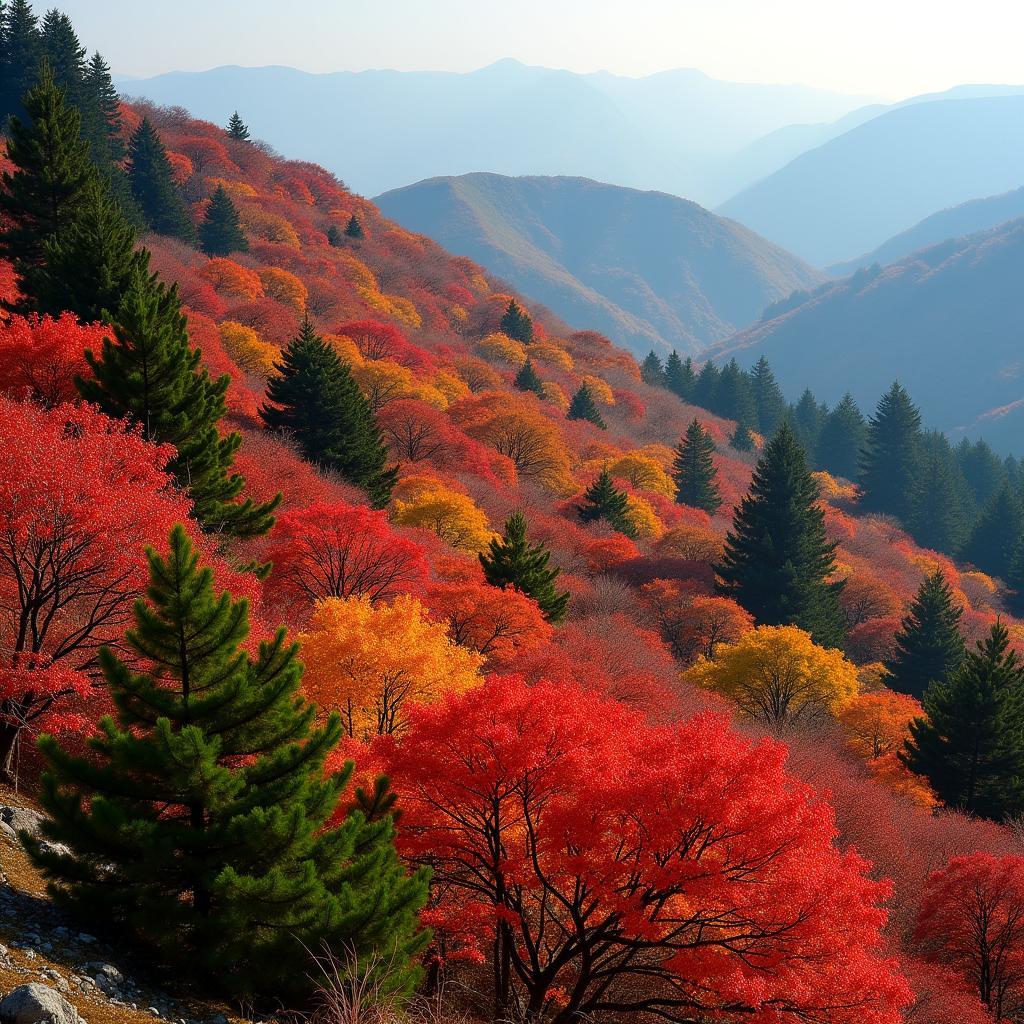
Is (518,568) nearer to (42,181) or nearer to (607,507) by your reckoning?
(42,181)

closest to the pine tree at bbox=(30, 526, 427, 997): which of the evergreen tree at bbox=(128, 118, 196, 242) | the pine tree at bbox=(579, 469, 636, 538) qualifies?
the pine tree at bbox=(579, 469, 636, 538)

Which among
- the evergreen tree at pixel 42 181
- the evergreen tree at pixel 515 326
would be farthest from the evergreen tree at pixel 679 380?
the evergreen tree at pixel 42 181

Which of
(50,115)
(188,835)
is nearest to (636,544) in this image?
(50,115)

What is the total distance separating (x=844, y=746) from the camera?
4391 centimetres

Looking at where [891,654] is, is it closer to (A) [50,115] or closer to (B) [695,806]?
(B) [695,806]

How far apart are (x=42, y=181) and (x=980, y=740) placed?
47.1 metres

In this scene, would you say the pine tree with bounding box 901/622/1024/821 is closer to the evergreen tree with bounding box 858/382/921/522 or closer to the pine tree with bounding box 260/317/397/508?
the pine tree with bounding box 260/317/397/508

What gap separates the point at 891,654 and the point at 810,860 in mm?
53237

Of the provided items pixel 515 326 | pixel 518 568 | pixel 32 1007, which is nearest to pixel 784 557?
pixel 518 568

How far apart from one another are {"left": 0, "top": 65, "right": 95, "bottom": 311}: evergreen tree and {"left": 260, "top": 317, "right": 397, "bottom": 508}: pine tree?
1319 centimetres

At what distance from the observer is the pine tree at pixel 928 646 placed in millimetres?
56844

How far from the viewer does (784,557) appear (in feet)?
202

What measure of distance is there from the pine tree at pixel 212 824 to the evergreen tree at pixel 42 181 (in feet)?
101

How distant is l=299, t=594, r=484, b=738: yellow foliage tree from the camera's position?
Result: 24.7m
